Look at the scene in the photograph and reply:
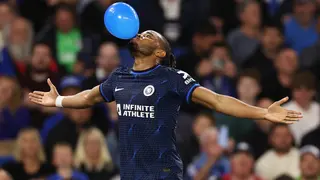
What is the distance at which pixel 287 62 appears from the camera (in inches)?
508

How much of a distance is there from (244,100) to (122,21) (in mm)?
4954

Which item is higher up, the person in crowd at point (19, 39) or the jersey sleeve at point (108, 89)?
the jersey sleeve at point (108, 89)

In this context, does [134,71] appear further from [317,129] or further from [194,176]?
[317,129]

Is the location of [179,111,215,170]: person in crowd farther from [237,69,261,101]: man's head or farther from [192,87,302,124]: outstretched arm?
[192,87,302,124]: outstretched arm

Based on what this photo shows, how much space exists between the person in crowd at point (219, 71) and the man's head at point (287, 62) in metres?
0.62

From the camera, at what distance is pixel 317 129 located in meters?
11.7

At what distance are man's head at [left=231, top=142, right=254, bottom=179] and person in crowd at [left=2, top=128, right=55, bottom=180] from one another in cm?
214

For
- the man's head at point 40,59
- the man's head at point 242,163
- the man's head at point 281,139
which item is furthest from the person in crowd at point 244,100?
the man's head at point 40,59

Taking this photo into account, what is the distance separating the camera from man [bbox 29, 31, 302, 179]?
7133 millimetres

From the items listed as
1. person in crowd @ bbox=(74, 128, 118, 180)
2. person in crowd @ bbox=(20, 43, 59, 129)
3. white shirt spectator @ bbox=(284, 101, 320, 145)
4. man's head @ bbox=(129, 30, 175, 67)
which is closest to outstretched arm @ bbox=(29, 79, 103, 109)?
man's head @ bbox=(129, 30, 175, 67)

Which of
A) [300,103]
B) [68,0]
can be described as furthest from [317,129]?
A: [68,0]

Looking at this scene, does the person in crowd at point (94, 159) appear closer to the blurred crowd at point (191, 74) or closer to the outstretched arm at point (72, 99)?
the blurred crowd at point (191, 74)

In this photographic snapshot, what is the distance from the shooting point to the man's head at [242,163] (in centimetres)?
1086

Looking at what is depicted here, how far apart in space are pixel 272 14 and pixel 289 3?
318 mm
